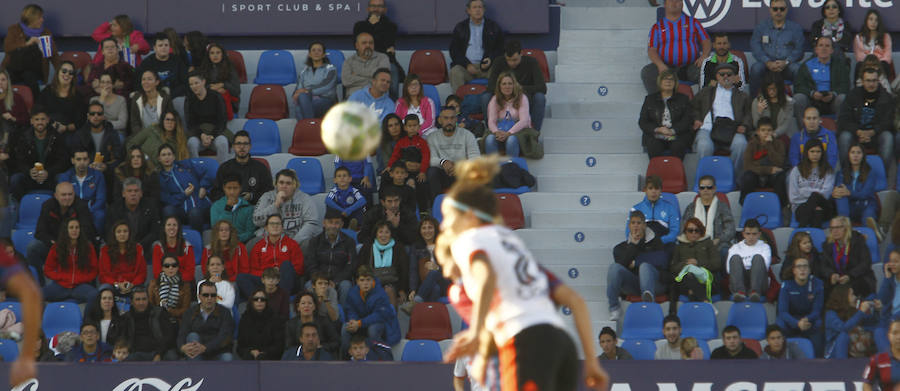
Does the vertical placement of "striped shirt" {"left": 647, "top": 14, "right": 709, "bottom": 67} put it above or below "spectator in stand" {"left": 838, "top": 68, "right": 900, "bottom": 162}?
above

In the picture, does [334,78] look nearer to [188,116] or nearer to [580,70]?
[188,116]

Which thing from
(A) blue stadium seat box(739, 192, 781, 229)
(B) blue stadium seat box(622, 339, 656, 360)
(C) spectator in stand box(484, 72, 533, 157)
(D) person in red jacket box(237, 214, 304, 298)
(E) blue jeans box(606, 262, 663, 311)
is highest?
(C) spectator in stand box(484, 72, 533, 157)

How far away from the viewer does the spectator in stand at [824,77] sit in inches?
621

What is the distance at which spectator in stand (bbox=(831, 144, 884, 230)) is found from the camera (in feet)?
47.1

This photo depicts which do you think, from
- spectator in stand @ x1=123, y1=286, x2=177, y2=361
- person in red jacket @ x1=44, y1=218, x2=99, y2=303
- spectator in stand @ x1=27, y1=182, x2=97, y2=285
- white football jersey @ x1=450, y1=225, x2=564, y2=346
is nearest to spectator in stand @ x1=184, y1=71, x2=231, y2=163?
spectator in stand @ x1=27, y1=182, x2=97, y2=285

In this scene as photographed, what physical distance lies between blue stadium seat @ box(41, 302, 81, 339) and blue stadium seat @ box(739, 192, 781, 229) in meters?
6.98

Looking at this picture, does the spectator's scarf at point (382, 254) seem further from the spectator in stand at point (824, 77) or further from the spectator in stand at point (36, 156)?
the spectator in stand at point (824, 77)

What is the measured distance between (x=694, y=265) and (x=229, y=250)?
473 centimetres

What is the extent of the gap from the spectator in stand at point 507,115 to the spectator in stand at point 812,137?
9.70 feet

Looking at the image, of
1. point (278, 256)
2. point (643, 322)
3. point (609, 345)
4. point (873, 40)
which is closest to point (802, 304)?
point (643, 322)

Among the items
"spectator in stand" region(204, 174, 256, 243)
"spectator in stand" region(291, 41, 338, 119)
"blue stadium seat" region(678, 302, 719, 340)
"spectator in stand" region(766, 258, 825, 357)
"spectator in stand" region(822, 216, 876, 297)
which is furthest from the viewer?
"spectator in stand" region(291, 41, 338, 119)

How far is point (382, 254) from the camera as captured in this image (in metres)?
13.6

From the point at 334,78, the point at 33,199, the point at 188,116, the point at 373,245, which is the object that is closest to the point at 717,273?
the point at 373,245

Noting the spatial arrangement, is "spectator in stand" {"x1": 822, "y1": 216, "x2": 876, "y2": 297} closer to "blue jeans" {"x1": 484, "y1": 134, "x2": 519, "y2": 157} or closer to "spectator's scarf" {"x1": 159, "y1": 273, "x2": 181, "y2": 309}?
"blue jeans" {"x1": 484, "y1": 134, "x2": 519, "y2": 157}
